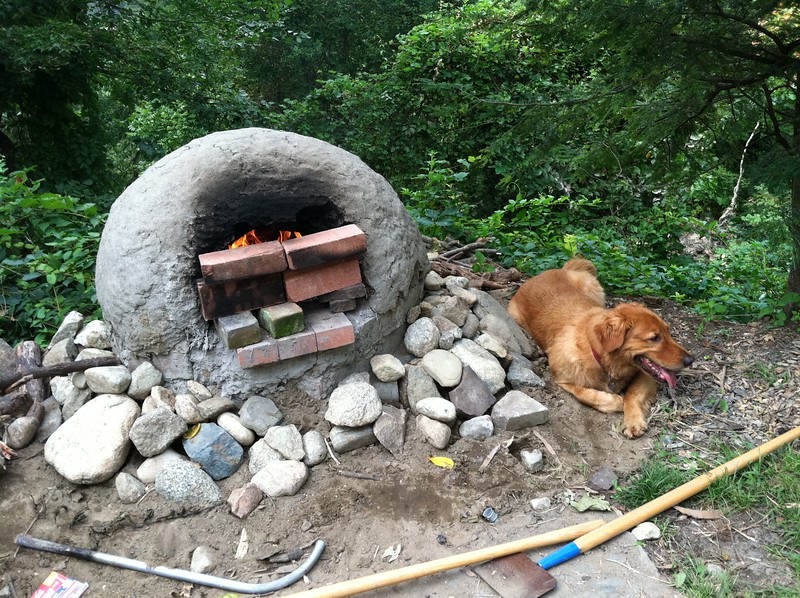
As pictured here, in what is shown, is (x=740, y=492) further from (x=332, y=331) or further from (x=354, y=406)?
(x=332, y=331)

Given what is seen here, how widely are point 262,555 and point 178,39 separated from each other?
23.4ft

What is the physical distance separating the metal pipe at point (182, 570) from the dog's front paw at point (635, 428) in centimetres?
203

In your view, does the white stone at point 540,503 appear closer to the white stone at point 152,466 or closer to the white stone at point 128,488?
the white stone at point 152,466

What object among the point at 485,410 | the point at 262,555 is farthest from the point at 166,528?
the point at 485,410

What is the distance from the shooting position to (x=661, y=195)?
31.8ft

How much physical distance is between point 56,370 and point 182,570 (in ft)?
4.93

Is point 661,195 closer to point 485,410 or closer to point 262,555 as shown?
point 485,410

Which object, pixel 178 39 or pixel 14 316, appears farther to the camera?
pixel 178 39

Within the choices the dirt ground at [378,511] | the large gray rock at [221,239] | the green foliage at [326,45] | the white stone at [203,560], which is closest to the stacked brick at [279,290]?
the large gray rock at [221,239]

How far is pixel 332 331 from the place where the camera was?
3.46m

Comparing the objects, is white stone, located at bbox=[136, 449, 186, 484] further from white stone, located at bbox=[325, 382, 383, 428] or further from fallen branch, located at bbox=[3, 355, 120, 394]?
white stone, located at bbox=[325, 382, 383, 428]

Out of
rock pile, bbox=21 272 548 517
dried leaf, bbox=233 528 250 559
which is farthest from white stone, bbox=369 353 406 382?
dried leaf, bbox=233 528 250 559

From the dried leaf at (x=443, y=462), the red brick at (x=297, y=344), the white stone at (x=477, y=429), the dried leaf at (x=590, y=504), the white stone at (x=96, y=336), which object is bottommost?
the dried leaf at (x=443, y=462)

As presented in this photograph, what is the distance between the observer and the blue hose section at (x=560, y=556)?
2.70 meters
